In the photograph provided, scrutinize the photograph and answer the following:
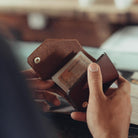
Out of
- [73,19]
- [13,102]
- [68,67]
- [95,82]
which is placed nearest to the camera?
[13,102]

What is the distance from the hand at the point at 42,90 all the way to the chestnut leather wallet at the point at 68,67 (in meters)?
0.03

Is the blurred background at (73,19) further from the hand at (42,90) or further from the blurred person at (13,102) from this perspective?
the blurred person at (13,102)

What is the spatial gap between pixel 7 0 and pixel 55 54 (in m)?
2.22

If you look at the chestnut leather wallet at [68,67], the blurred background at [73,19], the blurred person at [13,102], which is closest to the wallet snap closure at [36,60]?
the chestnut leather wallet at [68,67]

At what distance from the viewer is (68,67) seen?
83 centimetres

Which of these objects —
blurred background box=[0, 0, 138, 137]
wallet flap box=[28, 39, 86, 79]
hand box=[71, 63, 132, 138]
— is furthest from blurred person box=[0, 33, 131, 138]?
blurred background box=[0, 0, 138, 137]

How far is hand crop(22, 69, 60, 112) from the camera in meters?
0.90

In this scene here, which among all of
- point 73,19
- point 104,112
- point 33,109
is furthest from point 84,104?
point 73,19

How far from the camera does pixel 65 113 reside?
0.87 m

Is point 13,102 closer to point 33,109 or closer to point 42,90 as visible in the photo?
point 33,109

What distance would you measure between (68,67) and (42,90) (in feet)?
0.47

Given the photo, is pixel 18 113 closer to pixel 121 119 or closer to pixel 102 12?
pixel 121 119

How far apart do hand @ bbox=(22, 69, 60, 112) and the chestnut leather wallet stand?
28 millimetres

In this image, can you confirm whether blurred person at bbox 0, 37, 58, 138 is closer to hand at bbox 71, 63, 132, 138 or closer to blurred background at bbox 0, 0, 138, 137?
hand at bbox 71, 63, 132, 138
